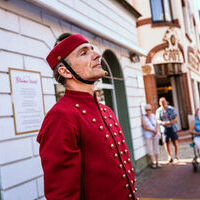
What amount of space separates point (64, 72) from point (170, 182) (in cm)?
493

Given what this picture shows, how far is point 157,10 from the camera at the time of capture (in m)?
13.8

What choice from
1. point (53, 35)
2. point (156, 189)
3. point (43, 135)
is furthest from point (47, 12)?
point (156, 189)

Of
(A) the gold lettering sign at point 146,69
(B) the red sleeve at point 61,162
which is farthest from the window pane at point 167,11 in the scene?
(B) the red sleeve at point 61,162

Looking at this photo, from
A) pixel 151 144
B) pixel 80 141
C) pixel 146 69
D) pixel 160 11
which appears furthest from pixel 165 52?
pixel 80 141

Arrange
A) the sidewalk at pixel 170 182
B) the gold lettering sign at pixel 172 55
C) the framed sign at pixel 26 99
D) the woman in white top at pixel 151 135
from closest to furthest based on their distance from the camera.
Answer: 1. the framed sign at pixel 26 99
2. the sidewalk at pixel 170 182
3. the woman in white top at pixel 151 135
4. the gold lettering sign at pixel 172 55

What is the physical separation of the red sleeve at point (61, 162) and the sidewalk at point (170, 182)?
111 inches

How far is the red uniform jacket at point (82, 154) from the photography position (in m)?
1.50

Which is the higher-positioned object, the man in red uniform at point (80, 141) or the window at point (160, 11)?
the window at point (160, 11)

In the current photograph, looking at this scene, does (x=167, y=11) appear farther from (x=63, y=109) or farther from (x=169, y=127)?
(x=63, y=109)

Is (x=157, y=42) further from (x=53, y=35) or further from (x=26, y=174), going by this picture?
(x=26, y=174)

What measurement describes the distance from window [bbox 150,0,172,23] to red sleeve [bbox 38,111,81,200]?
1309cm

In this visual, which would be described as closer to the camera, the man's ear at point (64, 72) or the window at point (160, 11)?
the man's ear at point (64, 72)

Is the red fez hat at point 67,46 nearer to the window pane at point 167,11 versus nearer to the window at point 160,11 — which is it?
the window at point 160,11

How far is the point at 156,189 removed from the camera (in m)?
5.59
